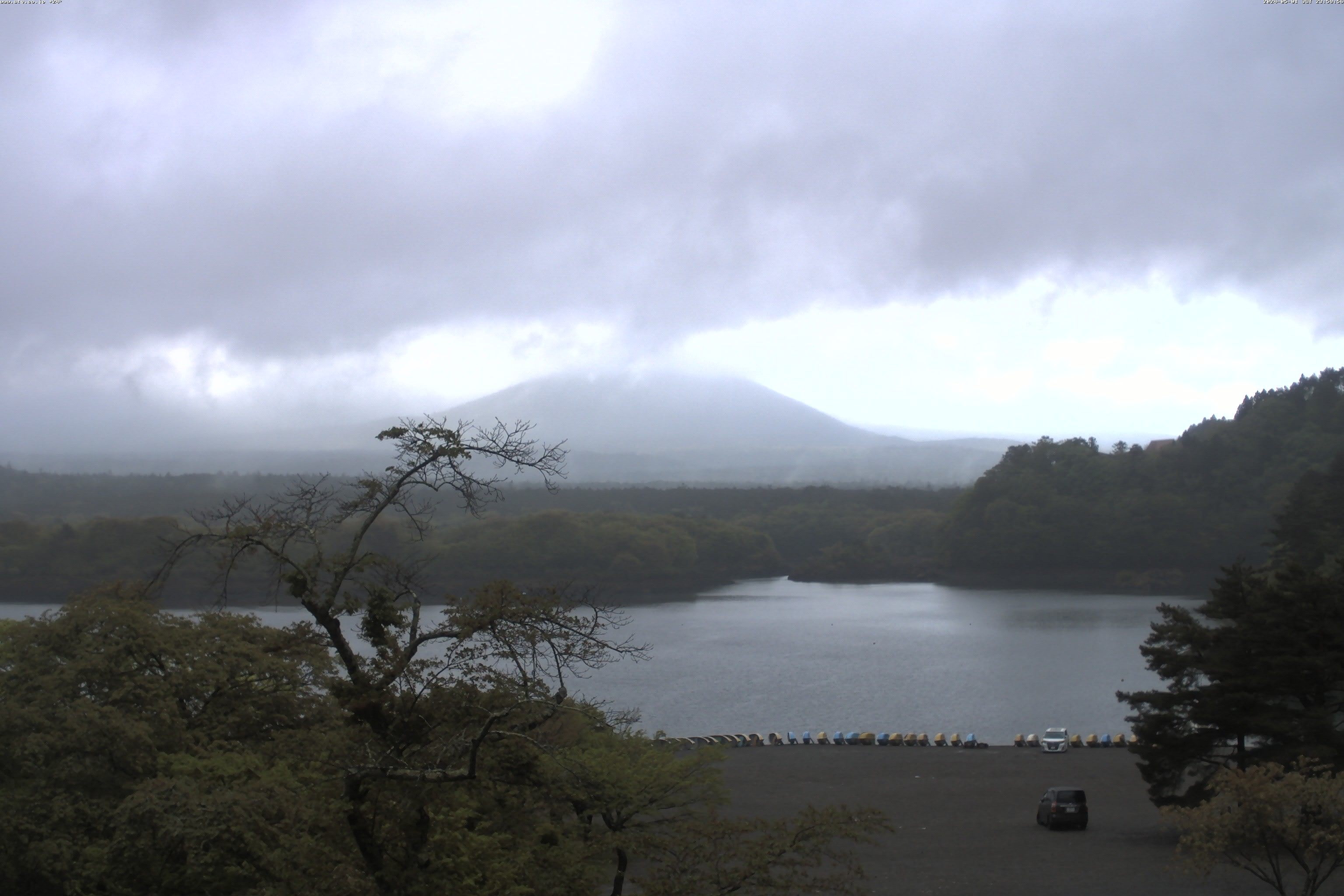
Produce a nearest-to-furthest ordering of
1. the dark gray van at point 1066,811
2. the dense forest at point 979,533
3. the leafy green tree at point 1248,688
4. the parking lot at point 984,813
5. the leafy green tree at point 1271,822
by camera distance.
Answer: the leafy green tree at point 1271,822, the parking lot at point 984,813, the leafy green tree at point 1248,688, the dark gray van at point 1066,811, the dense forest at point 979,533

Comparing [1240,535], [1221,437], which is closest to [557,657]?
[1240,535]

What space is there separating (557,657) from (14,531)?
55.1 m

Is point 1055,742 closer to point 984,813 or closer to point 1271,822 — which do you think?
point 984,813

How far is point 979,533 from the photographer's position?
6169 cm

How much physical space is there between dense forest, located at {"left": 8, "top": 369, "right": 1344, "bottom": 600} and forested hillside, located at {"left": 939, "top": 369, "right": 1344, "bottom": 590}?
0.30 feet

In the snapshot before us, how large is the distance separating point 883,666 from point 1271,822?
23896mm

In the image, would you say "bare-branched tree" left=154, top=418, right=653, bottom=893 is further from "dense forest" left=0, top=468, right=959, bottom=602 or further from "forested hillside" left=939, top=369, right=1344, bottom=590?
"forested hillside" left=939, top=369, right=1344, bottom=590

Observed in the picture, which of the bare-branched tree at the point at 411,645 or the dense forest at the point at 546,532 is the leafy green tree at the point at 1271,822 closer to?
the bare-branched tree at the point at 411,645

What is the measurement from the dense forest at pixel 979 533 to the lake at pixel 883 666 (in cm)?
519

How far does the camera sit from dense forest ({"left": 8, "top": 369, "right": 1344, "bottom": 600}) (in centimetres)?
4931

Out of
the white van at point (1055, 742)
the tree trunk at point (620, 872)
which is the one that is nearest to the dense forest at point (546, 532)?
the white van at point (1055, 742)

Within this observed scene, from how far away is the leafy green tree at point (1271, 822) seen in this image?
7438 millimetres

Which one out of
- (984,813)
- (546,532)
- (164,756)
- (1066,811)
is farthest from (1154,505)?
(164,756)

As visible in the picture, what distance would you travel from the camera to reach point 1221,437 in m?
59.9
